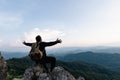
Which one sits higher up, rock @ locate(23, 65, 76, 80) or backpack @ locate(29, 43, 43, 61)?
backpack @ locate(29, 43, 43, 61)

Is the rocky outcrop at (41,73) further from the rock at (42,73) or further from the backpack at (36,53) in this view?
the backpack at (36,53)

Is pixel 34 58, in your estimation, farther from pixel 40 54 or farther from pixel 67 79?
pixel 67 79

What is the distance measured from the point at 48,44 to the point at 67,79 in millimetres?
3682

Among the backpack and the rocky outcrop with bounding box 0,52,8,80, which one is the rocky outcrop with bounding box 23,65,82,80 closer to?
the backpack

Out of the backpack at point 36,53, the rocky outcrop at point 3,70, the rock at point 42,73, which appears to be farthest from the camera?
the rocky outcrop at point 3,70

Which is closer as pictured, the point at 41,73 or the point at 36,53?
the point at 36,53

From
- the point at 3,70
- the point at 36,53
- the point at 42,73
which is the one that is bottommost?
the point at 3,70

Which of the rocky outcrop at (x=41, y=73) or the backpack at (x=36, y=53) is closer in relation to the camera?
the backpack at (x=36, y=53)

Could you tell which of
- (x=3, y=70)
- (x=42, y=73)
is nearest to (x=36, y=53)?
(x=42, y=73)

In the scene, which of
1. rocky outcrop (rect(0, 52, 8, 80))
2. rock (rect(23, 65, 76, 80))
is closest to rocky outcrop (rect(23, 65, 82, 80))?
rock (rect(23, 65, 76, 80))

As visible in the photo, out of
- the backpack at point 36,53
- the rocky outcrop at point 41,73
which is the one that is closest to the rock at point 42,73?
the rocky outcrop at point 41,73

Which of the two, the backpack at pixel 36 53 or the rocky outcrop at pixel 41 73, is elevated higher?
the backpack at pixel 36 53

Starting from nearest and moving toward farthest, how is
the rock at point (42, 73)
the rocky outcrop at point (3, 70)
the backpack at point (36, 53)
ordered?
the backpack at point (36, 53)
the rock at point (42, 73)
the rocky outcrop at point (3, 70)

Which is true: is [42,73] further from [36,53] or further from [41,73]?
[36,53]
